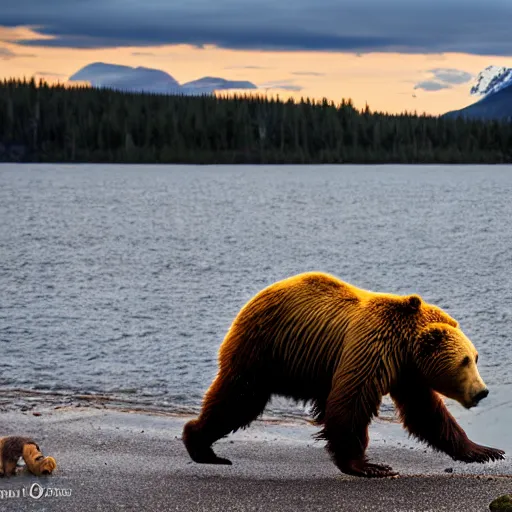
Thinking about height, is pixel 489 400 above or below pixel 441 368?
below

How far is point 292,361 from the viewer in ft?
26.7

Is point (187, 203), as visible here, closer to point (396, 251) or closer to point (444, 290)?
point (396, 251)

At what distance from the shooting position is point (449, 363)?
25.4 ft

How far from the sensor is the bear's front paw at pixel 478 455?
8.45 meters

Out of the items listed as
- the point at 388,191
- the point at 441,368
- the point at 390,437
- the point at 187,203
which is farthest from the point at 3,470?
the point at 388,191

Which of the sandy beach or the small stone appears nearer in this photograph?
the small stone

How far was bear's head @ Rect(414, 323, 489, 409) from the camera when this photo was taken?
774cm

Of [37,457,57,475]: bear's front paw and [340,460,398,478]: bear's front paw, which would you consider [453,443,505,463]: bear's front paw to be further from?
[37,457,57,475]: bear's front paw

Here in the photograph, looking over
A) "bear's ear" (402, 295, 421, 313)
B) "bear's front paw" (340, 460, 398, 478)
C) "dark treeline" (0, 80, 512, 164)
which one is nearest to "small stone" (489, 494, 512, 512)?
"bear's front paw" (340, 460, 398, 478)

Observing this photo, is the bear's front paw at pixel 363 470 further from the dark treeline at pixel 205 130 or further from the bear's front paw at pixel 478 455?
the dark treeline at pixel 205 130

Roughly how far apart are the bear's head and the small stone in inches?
40.8

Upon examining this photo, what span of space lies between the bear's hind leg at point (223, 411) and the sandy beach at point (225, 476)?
7.8 inches

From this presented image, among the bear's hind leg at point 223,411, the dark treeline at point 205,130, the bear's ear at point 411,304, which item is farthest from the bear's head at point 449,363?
the dark treeline at point 205,130

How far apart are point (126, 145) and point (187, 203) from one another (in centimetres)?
9021
